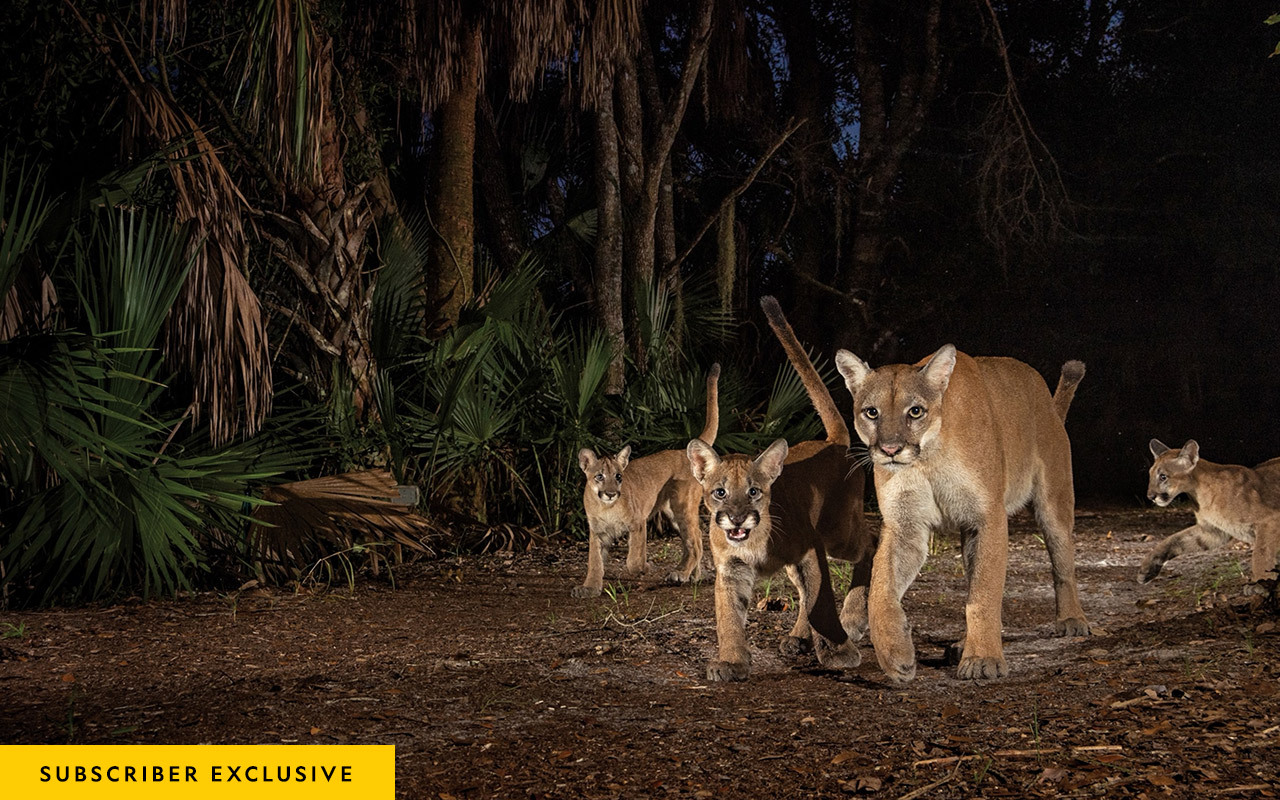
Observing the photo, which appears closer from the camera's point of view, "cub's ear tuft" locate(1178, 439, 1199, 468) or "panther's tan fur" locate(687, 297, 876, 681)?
"panther's tan fur" locate(687, 297, 876, 681)

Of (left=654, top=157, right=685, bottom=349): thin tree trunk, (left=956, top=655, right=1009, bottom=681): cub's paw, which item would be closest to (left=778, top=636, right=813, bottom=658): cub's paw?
(left=956, top=655, right=1009, bottom=681): cub's paw

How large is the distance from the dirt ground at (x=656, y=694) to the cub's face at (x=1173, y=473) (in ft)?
2.74

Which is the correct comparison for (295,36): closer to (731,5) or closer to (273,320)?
(273,320)

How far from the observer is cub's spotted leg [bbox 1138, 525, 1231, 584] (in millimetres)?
7348

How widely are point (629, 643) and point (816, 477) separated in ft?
3.91

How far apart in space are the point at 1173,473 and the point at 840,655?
4.15 metres

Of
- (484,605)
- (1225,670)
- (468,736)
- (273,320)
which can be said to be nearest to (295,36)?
(273,320)

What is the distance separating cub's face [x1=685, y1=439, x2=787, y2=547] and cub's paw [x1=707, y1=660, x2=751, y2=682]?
49 centimetres

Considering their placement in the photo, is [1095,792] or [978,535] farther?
[978,535]

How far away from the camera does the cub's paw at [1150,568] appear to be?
24.1ft

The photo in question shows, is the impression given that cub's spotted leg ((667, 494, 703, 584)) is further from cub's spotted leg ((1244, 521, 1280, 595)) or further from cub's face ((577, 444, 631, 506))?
cub's spotted leg ((1244, 521, 1280, 595))

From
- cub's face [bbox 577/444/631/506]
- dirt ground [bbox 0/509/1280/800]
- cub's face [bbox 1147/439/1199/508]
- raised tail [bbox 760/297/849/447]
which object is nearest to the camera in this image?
dirt ground [bbox 0/509/1280/800]

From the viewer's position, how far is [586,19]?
31.6 ft

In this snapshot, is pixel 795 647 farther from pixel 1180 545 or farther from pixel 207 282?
pixel 207 282
